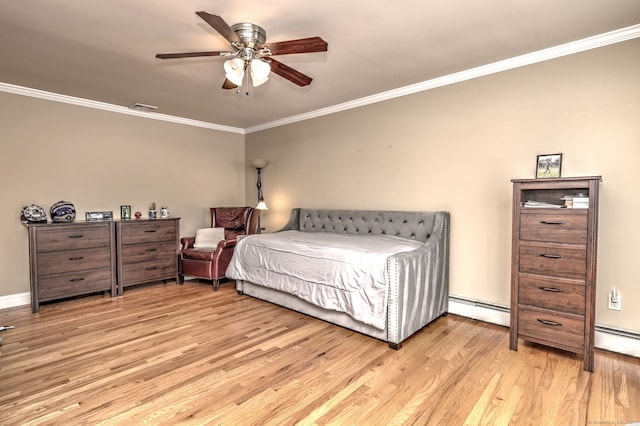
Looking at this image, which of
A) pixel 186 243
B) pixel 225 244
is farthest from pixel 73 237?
pixel 225 244

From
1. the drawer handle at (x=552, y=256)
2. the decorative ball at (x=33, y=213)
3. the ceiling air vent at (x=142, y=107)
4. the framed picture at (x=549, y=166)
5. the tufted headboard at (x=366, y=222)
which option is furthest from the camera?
the ceiling air vent at (x=142, y=107)

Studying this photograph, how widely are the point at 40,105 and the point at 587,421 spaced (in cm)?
555

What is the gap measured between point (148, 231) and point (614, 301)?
4.79 metres

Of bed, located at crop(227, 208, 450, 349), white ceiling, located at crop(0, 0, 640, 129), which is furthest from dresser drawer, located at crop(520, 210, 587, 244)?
white ceiling, located at crop(0, 0, 640, 129)

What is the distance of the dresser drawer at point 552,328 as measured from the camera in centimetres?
228

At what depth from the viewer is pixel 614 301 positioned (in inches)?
99.0

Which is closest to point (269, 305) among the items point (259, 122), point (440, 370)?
point (440, 370)

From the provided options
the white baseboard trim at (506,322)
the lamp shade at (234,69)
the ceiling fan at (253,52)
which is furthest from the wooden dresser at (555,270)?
the lamp shade at (234,69)

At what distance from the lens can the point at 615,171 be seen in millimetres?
2506

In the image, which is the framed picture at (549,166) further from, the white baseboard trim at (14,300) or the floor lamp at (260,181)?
the white baseboard trim at (14,300)

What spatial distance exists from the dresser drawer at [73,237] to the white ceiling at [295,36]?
155 cm

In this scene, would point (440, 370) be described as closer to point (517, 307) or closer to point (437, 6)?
point (517, 307)

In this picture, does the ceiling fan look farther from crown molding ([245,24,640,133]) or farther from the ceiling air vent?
the ceiling air vent

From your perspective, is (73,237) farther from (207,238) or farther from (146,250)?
(207,238)
